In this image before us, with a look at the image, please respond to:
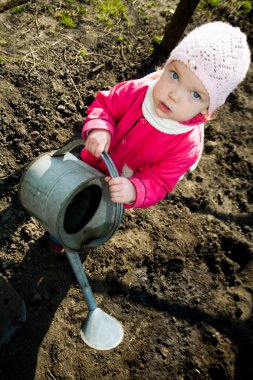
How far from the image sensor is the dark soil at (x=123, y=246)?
7.22 feet

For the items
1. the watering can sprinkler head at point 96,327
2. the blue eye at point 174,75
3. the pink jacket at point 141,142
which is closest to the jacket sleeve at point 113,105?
the pink jacket at point 141,142

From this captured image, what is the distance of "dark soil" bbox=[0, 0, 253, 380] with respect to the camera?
2.20 metres

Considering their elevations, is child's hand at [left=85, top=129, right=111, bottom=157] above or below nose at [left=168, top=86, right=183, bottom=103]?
below

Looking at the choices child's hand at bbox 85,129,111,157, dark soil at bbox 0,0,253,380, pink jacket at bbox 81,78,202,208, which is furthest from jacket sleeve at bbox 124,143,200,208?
dark soil at bbox 0,0,253,380

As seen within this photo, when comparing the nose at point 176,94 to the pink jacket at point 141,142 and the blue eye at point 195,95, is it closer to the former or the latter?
the blue eye at point 195,95

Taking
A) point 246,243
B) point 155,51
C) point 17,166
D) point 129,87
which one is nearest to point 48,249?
point 17,166

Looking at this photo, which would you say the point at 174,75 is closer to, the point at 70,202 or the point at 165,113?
the point at 165,113

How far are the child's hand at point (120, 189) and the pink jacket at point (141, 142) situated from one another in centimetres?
6

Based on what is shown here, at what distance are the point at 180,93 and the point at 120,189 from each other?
0.49 m

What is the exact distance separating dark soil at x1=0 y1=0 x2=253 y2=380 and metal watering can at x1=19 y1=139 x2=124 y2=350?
0.55 m

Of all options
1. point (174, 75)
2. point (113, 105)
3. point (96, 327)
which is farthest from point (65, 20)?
point (96, 327)

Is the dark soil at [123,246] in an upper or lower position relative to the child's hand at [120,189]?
lower

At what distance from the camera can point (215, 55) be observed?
146cm

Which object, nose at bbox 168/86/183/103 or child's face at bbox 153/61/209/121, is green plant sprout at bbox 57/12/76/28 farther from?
nose at bbox 168/86/183/103
